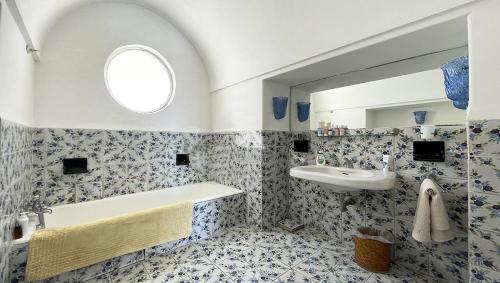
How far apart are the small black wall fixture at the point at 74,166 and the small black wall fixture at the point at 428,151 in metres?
3.09

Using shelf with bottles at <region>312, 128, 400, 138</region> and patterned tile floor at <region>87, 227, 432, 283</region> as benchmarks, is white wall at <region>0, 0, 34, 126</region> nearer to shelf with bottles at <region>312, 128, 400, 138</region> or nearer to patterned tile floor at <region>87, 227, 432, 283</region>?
patterned tile floor at <region>87, 227, 432, 283</region>

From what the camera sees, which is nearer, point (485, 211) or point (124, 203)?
point (485, 211)

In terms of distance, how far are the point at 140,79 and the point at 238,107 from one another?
54.4 inches

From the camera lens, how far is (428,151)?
4.99 feet

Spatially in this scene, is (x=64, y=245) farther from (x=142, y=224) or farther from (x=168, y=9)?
(x=168, y=9)

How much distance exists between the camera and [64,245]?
140 cm

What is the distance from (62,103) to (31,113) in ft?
0.85

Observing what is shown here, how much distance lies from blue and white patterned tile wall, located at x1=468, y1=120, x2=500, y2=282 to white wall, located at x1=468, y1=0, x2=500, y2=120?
72 millimetres

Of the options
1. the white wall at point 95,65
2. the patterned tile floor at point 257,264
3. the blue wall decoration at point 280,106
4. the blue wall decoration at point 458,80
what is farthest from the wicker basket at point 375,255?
the white wall at point 95,65

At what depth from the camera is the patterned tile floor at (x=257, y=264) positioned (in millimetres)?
1540

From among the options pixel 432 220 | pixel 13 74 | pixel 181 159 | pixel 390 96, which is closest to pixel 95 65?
pixel 13 74

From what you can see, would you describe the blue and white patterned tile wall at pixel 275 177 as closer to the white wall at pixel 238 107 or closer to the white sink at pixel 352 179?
Result: the white wall at pixel 238 107

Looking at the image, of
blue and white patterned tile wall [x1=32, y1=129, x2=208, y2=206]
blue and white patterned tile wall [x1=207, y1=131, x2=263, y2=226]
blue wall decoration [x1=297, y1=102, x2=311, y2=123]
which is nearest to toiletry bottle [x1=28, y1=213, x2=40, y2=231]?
blue and white patterned tile wall [x1=32, y1=129, x2=208, y2=206]

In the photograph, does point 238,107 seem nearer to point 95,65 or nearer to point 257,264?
point 95,65
